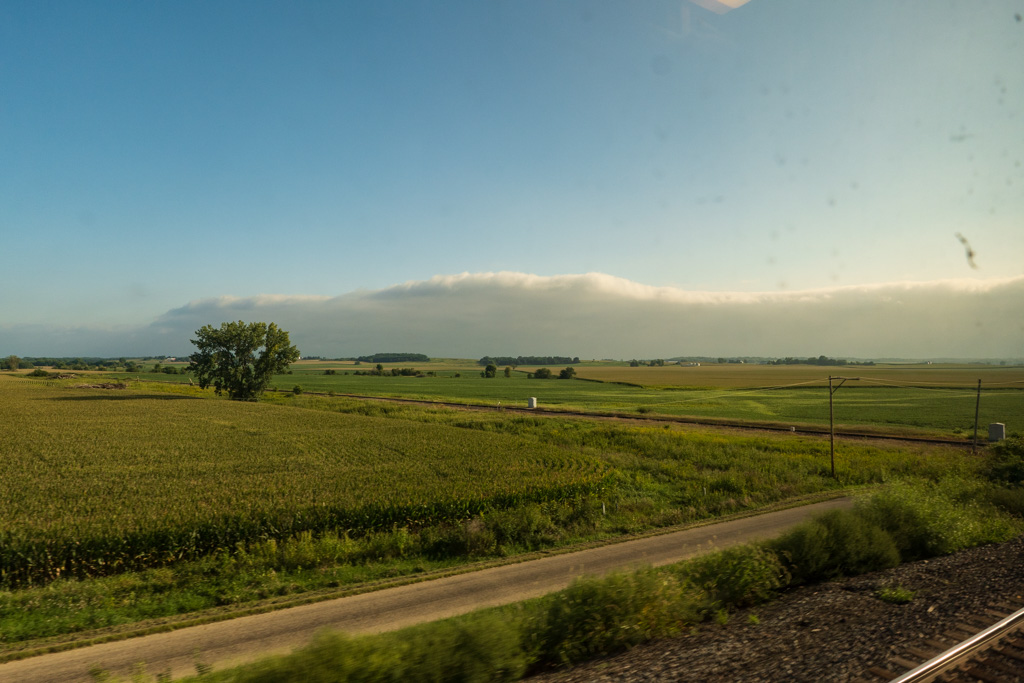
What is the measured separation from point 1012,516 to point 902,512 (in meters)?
6.84

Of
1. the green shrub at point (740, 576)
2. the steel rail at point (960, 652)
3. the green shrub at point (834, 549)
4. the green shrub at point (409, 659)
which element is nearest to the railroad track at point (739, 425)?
the green shrub at point (834, 549)

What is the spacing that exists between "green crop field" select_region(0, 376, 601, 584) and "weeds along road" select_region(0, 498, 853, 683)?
4762 mm

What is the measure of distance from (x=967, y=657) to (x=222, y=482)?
24.7 m

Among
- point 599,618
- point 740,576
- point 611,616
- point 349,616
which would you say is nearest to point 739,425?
point 740,576

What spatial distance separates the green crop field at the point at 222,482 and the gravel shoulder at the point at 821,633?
12610 millimetres

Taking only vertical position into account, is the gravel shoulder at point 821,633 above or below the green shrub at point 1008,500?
above

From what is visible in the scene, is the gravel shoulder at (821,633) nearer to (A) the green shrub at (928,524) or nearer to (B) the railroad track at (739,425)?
(A) the green shrub at (928,524)

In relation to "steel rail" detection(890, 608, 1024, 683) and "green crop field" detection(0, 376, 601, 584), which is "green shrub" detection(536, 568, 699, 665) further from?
"green crop field" detection(0, 376, 601, 584)

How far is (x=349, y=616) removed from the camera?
493 inches

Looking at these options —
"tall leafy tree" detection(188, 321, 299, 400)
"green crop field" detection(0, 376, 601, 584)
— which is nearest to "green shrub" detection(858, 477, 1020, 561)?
"green crop field" detection(0, 376, 601, 584)

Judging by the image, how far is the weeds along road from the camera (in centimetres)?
1009

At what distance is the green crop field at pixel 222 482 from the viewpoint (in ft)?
49.7

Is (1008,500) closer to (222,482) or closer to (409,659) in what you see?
(409,659)

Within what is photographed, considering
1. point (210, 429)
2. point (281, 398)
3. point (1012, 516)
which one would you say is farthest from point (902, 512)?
point (281, 398)
